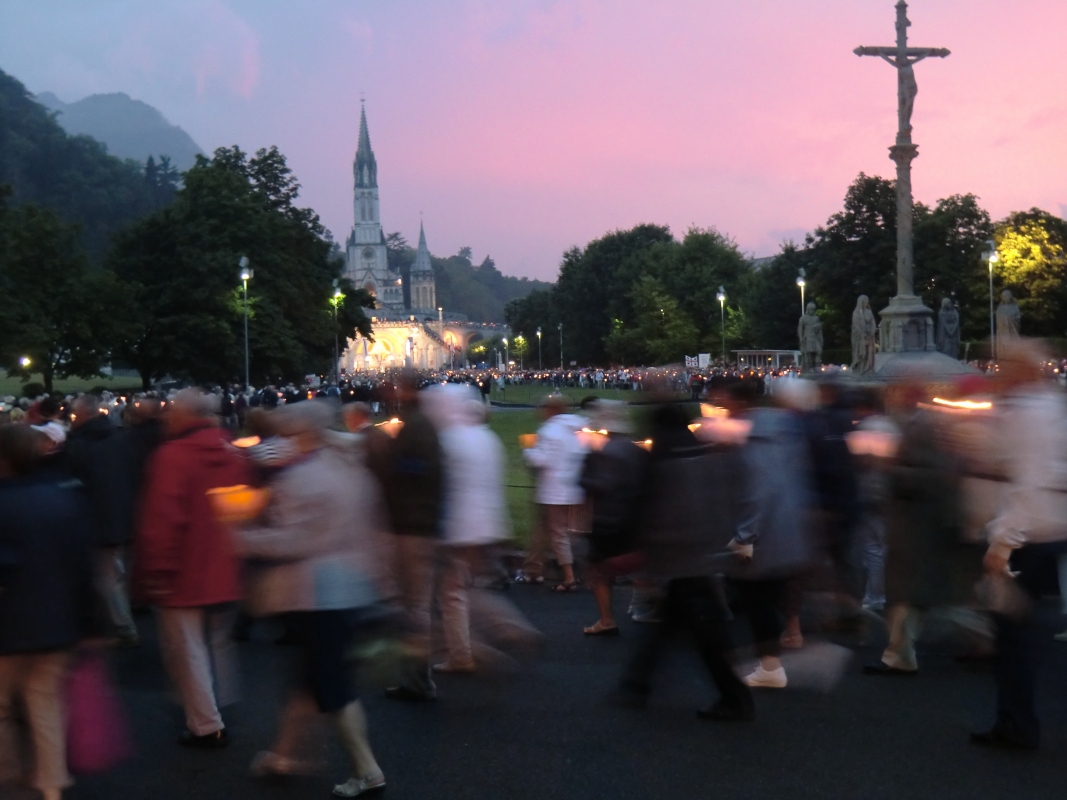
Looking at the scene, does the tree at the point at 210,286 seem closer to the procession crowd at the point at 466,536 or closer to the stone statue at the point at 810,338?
the stone statue at the point at 810,338

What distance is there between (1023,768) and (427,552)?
11.7 feet

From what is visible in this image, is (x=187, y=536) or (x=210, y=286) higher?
(x=210, y=286)

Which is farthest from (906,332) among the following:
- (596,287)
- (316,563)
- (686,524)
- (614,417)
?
(596,287)

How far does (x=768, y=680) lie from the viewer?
8.45 metres

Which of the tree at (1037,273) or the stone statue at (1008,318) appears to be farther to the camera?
the tree at (1037,273)

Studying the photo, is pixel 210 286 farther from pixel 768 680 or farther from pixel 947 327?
pixel 768 680

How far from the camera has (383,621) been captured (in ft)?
23.6

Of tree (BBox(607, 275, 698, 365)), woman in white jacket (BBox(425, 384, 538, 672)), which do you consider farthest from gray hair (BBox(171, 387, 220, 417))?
tree (BBox(607, 275, 698, 365))

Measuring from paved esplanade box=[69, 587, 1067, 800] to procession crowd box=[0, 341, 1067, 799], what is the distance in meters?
0.21

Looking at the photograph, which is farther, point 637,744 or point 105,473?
point 105,473

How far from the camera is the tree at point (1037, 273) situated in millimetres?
66750

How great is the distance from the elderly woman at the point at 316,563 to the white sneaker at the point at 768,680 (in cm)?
321

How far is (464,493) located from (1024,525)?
11.2ft

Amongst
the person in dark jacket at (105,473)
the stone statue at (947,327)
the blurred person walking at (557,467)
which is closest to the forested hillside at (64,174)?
the stone statue at (947,327)
